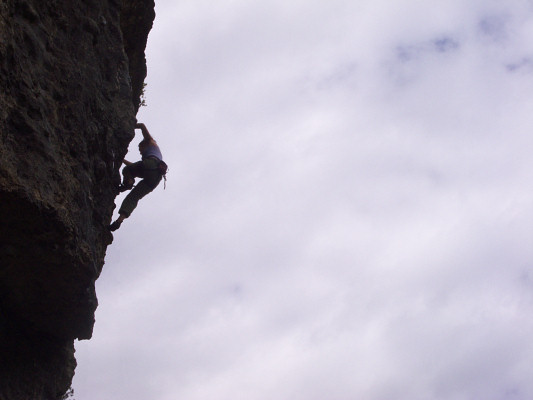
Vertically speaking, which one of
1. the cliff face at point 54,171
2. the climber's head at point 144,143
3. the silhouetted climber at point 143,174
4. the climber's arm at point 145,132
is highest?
the climber's arm at point 145,132

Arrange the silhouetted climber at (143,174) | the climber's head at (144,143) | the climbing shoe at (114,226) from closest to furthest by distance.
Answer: the climbing shoe at (114,226) → the silhouetted climber at (143,174) → the climber's head at (144,143)

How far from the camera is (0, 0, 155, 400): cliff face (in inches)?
259

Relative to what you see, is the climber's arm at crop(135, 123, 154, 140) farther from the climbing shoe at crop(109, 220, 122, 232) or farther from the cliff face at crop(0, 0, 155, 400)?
the climbing shoe at crop(109, 220, 122, 232)

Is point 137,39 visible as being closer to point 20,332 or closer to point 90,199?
point 90,199

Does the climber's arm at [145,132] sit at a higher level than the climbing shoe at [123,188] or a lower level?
higher

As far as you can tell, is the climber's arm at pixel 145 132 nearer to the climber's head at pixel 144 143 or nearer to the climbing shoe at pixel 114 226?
the climber's head at pixel 144 143

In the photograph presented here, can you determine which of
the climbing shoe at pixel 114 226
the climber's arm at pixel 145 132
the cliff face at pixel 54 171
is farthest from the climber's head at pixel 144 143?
the climbing shoe at pixel 114 226

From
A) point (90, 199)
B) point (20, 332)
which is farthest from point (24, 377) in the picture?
point (90, 199)

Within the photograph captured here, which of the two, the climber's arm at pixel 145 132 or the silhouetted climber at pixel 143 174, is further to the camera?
the climber's arm at pixel 145 132

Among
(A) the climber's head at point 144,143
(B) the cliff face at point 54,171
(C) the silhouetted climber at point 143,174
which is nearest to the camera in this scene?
(B) the cliff face at point 54,171

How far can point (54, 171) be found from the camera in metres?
7.04

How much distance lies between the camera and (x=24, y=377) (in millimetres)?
7922

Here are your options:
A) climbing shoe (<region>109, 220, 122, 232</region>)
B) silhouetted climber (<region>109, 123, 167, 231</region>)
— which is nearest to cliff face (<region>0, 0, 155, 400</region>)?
climbing shoe (<region>109, 220, 122, 232</region>)

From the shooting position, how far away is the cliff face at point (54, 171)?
21.6ft
